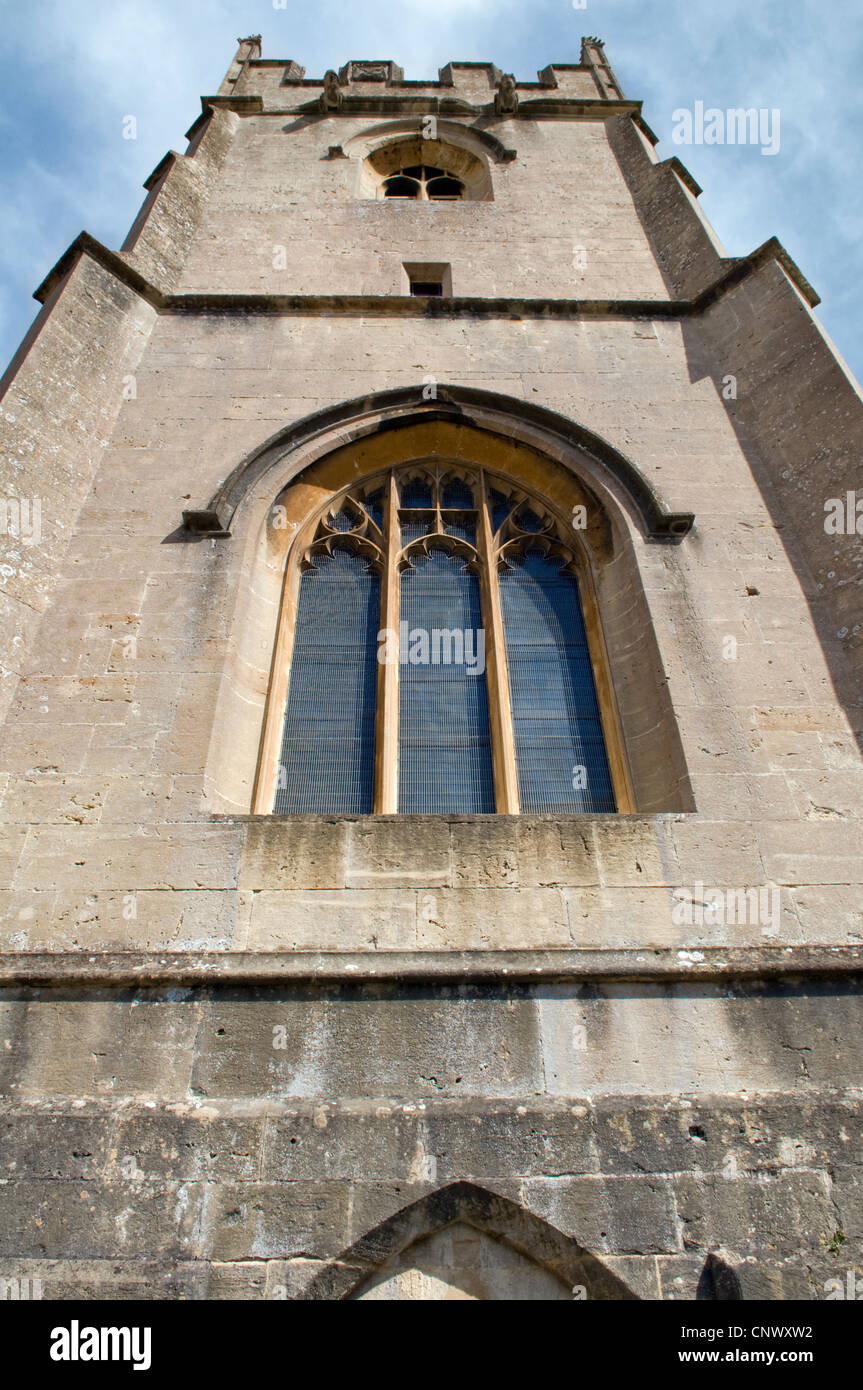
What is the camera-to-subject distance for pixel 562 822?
452 centimetres

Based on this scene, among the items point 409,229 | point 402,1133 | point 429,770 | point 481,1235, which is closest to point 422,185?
point 409,229

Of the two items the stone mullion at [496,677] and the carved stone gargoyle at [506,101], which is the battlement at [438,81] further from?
the stone mullion at [496,677]

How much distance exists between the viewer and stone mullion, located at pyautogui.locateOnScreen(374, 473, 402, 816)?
17.0 feet

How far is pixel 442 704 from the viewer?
568 centimetres

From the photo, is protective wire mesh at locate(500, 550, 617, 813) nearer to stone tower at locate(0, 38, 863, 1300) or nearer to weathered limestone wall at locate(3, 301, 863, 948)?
→ stone tower at locate(0, 38, 863, 1300)

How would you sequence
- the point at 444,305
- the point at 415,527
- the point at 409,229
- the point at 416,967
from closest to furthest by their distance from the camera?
the point at 416,967, the point at 415,527, the point at 444,305, the point at 409,229

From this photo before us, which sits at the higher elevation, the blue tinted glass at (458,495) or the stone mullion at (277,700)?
the blue tinted glass at (458,495)

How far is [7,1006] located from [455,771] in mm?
2614

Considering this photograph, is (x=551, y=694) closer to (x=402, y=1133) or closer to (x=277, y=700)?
(x=277, y=700)

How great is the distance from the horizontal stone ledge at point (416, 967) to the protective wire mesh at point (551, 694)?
1380 millimetres

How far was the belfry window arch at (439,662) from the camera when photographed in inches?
208

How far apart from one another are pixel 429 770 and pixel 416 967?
5.37 feet

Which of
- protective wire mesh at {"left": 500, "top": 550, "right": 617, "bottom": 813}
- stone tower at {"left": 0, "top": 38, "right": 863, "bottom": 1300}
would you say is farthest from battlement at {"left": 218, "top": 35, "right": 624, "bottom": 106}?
protective wire mesh at {"left": 500, "top": 550, "right": 617, "bottom": 813}

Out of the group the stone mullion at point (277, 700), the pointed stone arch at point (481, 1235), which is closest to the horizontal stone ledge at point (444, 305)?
the stone mullion at point (277, 700)
